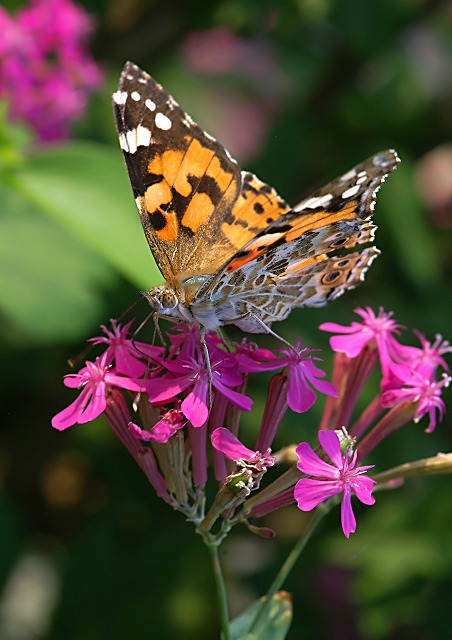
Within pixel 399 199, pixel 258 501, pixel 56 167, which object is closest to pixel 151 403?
pixel 258 501

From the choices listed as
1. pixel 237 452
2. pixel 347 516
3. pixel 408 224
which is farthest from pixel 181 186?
pixel 408 224

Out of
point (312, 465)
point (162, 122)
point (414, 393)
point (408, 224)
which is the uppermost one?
point (162, 122)

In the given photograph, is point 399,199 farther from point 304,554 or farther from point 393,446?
point 304,554

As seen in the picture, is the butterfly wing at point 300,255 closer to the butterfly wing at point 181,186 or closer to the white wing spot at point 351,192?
the white wing spot at point 351,192

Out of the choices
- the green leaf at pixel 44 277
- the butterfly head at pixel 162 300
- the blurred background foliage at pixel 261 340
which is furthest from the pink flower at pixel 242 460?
the green leaf at pixel 44 277

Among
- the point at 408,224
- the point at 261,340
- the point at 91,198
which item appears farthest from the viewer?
the point at 408,224

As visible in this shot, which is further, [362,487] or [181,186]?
[181,186]

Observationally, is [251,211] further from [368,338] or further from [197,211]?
[368,338]
